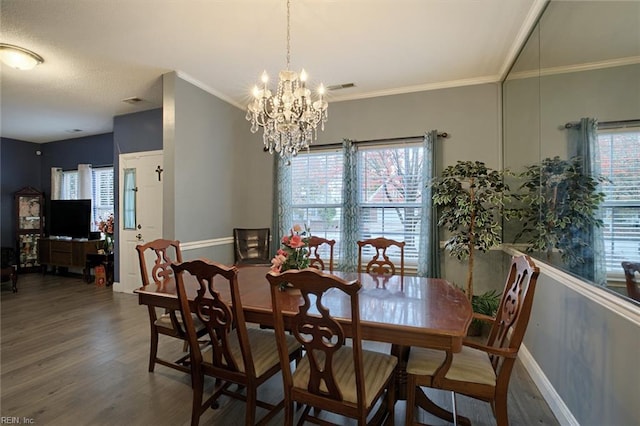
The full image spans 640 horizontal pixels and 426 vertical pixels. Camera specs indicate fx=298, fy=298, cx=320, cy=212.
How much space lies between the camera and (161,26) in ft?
8.71

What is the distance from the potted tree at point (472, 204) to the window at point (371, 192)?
23.3 inches

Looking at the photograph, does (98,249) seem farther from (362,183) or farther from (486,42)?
(486,42)

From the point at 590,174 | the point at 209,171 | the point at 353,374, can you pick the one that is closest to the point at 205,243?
the point at 209,171

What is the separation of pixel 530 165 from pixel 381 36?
6.12 ft

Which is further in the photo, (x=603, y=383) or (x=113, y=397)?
(x=113, y=397)

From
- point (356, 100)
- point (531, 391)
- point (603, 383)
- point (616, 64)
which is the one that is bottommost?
point (531, 391)

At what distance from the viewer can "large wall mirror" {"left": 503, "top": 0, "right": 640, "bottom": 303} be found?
1.46 meters

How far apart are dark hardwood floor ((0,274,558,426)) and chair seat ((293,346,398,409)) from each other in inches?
23.2

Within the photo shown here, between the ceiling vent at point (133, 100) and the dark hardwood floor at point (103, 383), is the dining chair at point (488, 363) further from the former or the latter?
the ceiling vent at point (133, 100)

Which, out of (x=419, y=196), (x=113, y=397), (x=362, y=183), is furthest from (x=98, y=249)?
(x=419, y=196)

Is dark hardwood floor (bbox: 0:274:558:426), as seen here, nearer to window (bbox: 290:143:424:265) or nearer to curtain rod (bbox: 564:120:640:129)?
window (bbox: 290:143:424:265)

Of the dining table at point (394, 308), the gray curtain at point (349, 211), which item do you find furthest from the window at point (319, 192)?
the dining table at point (394, 308)

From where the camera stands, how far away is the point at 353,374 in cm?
154

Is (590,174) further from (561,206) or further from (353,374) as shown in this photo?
(353,374)
